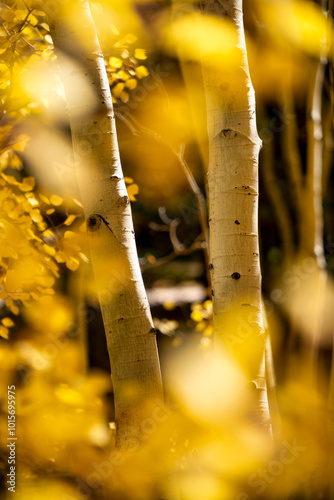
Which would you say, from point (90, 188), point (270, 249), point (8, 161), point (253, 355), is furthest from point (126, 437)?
point (270, 249)

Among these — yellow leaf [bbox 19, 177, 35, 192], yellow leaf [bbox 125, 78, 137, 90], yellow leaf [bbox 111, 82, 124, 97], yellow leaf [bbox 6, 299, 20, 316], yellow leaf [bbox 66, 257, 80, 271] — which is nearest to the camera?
yellow leaf [bbox 66, 257, 80, 271]

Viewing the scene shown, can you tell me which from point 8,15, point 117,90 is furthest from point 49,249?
point 117,90

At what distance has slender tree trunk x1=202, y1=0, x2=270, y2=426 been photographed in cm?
201

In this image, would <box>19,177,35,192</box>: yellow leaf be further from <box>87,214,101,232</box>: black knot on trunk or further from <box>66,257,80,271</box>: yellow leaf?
<box>87,214,101,232</box>: black knot on trunk

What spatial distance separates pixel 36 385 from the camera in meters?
3.99

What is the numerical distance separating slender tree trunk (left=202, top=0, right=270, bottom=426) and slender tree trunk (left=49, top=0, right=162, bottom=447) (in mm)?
394

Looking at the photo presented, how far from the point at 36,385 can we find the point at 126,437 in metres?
2.19

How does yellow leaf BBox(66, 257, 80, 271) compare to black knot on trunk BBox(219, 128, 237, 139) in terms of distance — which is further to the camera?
yellow leaf BBox(66, 257, 80, 271)

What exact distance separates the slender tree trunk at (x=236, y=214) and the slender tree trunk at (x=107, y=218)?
394 millimetres

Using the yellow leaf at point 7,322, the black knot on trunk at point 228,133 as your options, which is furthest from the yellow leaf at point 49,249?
the black knot on trunk at point 228,133

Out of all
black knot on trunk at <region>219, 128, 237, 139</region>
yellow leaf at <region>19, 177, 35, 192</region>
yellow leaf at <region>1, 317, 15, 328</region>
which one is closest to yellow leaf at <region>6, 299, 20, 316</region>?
yellow leaf at <region>1, 317, 15, 328</region>

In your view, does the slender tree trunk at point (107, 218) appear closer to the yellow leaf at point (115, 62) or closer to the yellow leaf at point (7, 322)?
the yellow leaf at point (115, 62)

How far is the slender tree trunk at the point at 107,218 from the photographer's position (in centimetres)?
202

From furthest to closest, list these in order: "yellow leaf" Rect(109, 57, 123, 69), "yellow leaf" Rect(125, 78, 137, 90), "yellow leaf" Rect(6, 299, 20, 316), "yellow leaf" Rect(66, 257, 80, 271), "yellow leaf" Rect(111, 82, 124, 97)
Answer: "yellow leaf" Rect(111, 82, 124, 97)
"yellow leaf" Rect(125, 78, 137, 90)
"yellow leaf" Rect(109, 57, 123, 69)
"yellow leaf" Rect(6, 299, 20, 316)
"yellow leaf" Rect(66, 257, 80, 271)
